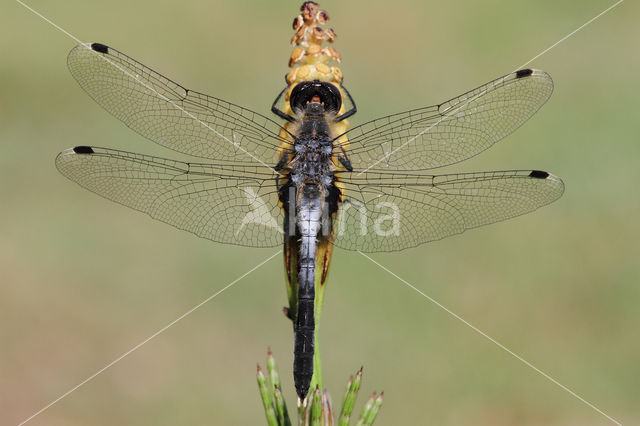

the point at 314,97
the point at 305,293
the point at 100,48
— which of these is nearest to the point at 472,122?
the point at 314,97

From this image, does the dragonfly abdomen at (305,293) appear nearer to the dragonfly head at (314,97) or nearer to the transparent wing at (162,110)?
the dragonfly head at (314,97)

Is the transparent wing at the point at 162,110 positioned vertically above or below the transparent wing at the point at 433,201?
above

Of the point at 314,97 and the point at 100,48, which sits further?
the point at 100,48

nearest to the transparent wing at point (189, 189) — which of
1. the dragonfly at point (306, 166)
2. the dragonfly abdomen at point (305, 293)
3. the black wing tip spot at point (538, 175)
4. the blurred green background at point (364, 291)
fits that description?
the dragonfly at point (306, 166)

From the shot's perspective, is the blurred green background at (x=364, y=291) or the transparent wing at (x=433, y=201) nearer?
the transparent wing at (x=433, y=201)

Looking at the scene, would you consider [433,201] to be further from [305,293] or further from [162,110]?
[162,110]

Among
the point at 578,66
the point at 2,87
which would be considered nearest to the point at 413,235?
the point at 578,66

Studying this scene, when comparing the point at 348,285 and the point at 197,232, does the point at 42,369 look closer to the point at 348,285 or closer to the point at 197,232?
the point at 348,285

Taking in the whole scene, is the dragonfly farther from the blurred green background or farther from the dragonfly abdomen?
the blurred green background
